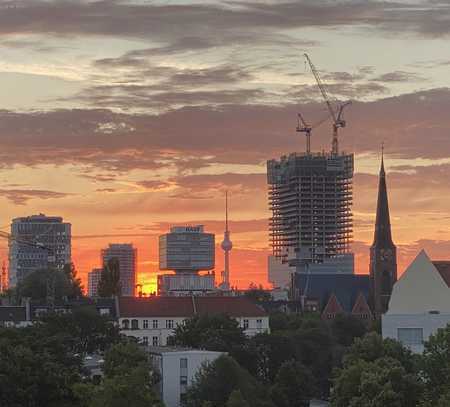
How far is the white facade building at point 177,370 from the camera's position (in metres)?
148

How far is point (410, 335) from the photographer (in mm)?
145625

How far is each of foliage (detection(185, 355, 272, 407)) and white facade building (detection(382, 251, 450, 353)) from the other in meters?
18.4

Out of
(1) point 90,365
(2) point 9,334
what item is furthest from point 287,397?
(2) point 9,334

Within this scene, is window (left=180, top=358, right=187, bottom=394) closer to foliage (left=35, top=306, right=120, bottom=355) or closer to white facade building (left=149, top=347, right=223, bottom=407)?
white facade building (left=149, top=347, right=223, bottom=407)

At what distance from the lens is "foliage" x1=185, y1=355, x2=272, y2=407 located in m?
133

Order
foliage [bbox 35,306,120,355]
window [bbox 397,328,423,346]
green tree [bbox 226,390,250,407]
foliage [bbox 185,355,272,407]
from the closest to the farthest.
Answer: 1. green tree [bbox 226,390,250,407]
2. foliage [bbox 185,355,272,407]
3. window [bbox 397,328,423,346]
4. foliage [bbox 35,306,120,355]

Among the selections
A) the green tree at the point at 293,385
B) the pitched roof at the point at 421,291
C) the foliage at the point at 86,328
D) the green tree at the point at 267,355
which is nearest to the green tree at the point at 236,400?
the green tree at the point at 293,385

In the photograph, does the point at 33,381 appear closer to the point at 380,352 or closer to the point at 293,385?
the point at 380,352

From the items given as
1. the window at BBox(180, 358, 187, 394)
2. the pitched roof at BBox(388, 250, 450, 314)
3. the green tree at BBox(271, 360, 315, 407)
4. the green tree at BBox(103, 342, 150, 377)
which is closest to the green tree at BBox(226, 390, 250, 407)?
the green tree at BBox(103, 342, 150, 377)

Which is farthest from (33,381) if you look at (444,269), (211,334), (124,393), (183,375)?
(211,334)

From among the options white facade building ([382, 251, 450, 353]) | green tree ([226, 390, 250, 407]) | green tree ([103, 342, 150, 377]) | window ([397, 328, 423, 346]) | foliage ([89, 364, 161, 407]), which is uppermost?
white facade building ([382, 251, 450, 353])

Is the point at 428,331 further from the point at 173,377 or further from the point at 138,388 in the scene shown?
the point at 138,388

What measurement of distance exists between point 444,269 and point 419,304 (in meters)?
7.53

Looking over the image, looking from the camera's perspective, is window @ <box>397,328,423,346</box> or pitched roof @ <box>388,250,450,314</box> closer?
window @ <box>397,328,423,346</box>
